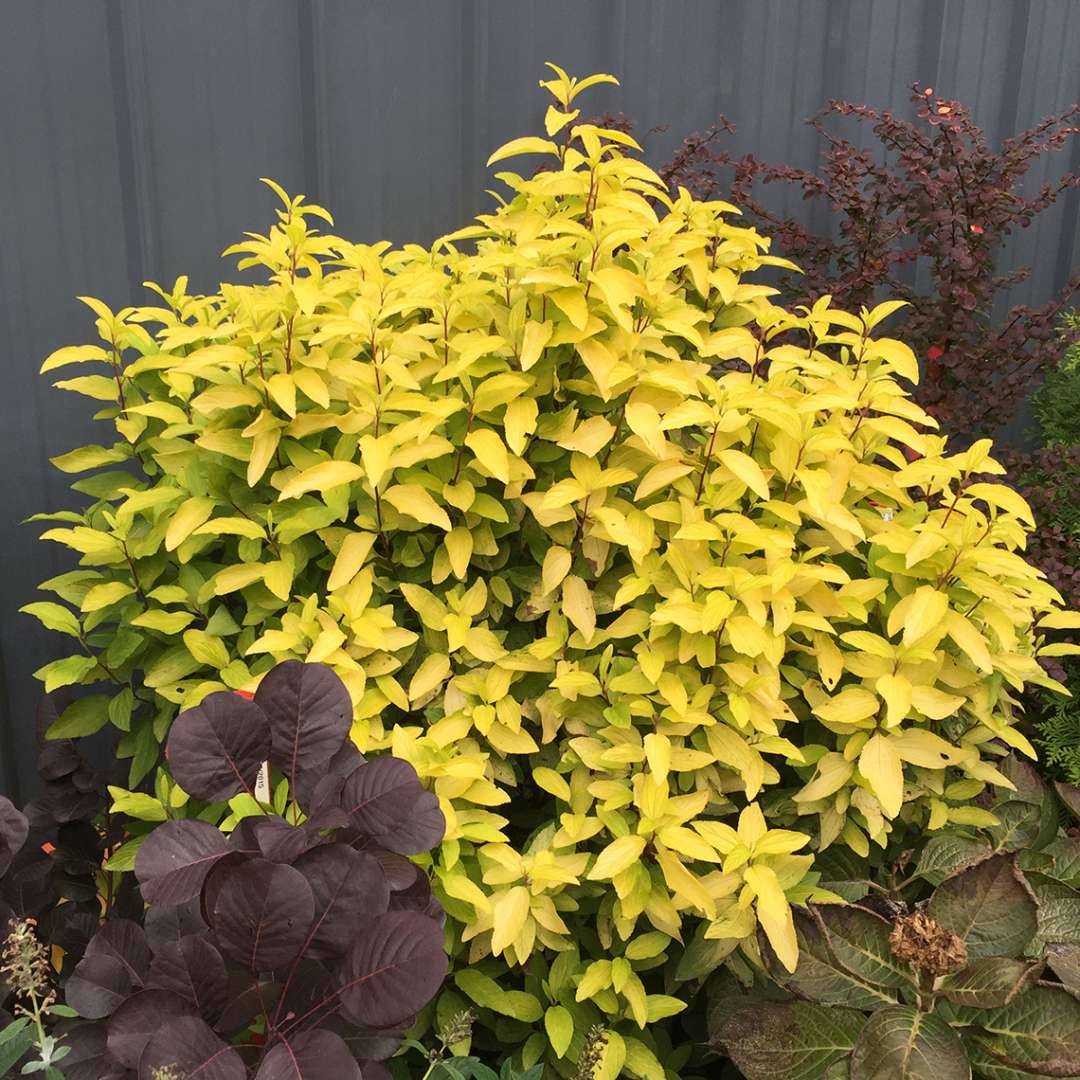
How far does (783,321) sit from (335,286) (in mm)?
847

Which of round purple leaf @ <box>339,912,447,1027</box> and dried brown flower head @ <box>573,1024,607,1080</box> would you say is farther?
dried brown flower head @ <box>573,1024,607,1080</box>

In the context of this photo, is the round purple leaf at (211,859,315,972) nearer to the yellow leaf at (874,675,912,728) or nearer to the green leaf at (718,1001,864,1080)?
the green leaf at (718,1001,864,1080)

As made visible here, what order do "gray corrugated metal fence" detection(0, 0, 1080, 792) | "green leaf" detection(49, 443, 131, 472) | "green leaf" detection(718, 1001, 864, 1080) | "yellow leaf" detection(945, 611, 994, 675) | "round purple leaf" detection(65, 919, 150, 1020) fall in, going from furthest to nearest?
"gray corrugated metal fence" detection(0, 0, 1080, 792) → "green leaf" detection(49, 443, 131, 472) → "yellow leaf" detection(945, 611, 994, 675) → "green leaf" detection(718, 1001, 864, 1080) → "round purple leaf" detection(65, 919, 150, 1020)

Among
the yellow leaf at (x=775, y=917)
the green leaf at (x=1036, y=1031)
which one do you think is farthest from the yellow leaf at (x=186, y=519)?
the green leaf at (x=1036, y=1031)

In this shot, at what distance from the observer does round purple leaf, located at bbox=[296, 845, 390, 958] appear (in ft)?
3.92

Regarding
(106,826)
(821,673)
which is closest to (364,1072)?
(821,673)

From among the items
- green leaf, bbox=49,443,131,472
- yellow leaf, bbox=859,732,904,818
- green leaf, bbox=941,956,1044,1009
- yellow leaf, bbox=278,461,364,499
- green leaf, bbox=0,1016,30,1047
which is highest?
yellow leaf, bbox=278,461,364,499

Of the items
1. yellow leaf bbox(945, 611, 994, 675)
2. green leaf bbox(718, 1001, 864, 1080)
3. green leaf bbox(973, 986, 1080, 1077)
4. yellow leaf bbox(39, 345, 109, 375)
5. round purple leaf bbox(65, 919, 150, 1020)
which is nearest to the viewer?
round purple leaf bbox(65, 919, 150, 1020)

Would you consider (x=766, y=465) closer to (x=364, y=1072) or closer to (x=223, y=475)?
(x=223, y=475)

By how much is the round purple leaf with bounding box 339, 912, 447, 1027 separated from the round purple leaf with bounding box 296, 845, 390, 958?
0.7 inches

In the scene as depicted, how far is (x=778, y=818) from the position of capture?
6.49 feet

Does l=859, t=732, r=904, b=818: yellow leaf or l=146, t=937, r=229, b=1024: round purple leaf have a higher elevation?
l=146, t=937, r=229, b=1024: round purple leaf

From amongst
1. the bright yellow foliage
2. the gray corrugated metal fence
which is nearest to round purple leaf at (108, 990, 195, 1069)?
the bright yellow foliage

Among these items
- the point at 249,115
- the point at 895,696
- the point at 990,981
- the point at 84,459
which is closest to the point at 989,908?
the point at 990,981
